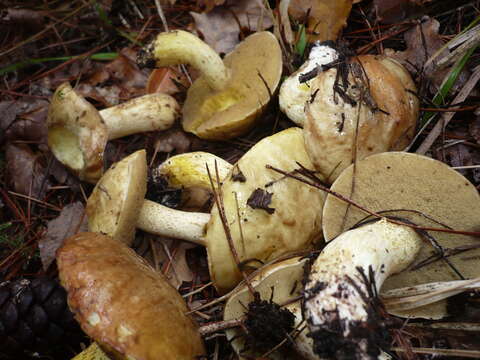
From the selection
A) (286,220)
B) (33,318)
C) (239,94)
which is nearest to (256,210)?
(286,220)

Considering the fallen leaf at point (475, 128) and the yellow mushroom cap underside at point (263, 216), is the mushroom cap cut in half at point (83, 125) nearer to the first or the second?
the yellow mushroom cap underside at point (263, 216)

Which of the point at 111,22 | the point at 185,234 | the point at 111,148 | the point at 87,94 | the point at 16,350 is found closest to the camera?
the point at 16,350

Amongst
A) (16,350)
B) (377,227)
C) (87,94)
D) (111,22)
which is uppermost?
(111,22)

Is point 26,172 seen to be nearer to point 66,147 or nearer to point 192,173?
point 66,147

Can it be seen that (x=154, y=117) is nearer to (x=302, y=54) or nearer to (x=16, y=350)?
(x=302, y=54)

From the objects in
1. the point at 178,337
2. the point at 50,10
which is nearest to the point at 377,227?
the point at 178,337

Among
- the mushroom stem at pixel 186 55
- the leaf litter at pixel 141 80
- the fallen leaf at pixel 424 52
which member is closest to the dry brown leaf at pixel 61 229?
the leaf litter at pixel 141 80

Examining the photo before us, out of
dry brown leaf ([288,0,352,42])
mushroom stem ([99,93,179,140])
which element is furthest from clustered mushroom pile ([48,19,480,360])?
dry brown leaf ([288,0,352,42])
